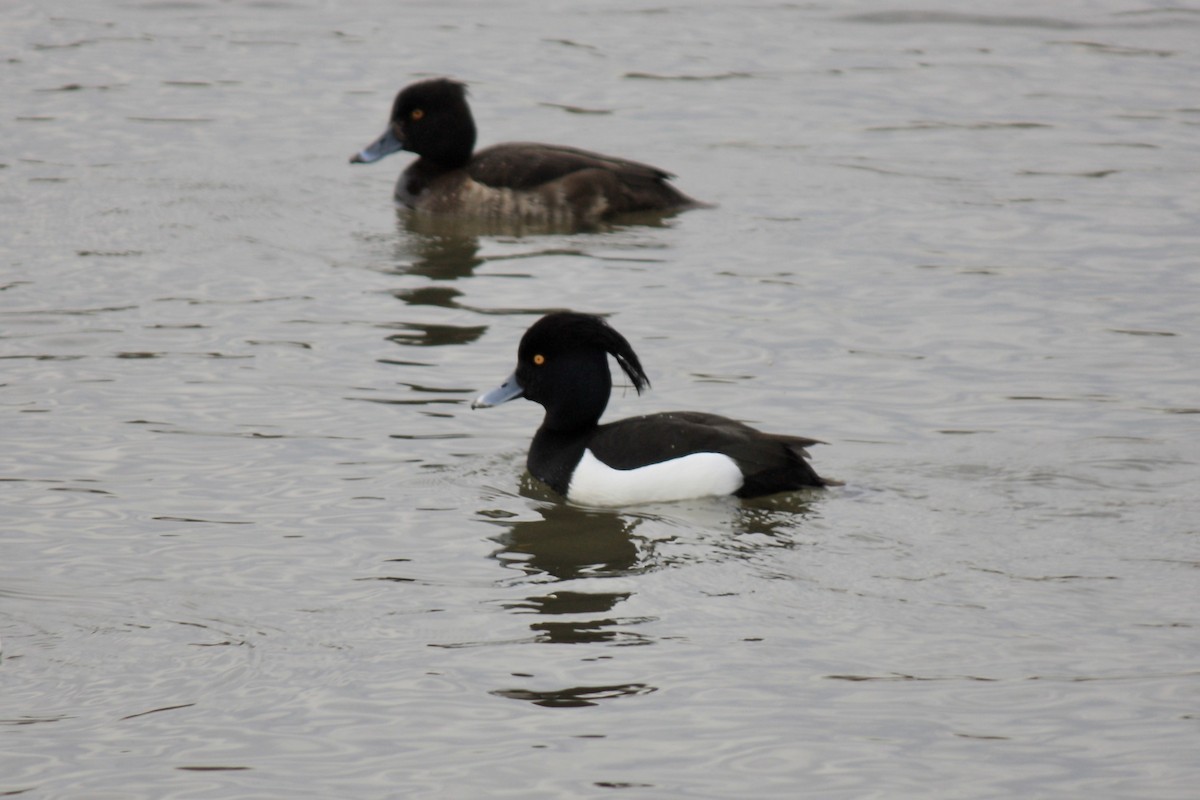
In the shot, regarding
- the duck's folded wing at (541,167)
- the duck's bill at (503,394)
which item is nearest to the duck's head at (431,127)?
the duck's folded wing at (541,167)

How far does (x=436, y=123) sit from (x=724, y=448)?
643 centimetres

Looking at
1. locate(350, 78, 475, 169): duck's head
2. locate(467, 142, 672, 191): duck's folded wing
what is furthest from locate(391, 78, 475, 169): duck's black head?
locate(467, 142, 672, 191): duck's folded wing

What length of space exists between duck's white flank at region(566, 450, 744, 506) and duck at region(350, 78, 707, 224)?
5.19m

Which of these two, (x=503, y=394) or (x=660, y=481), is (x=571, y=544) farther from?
(x=503, y=394)

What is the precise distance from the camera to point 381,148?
1388 cm

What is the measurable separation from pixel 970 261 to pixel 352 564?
19.1 ft

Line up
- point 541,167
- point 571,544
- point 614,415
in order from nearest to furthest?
point 571,544, point 614,415, point 541,167

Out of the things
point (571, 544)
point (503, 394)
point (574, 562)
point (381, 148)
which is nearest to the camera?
point (574, 562)

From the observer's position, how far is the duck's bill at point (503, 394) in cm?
845

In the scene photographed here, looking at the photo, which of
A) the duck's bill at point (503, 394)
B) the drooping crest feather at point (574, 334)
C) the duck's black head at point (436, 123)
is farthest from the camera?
the duck's black head at point (436, 123)

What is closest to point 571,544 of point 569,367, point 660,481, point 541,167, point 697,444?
point 660,481

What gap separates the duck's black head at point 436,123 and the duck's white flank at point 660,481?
6.11 metres

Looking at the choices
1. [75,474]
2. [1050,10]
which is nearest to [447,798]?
[75,474]

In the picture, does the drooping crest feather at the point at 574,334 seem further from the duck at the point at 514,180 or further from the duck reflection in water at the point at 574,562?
the duck at the point at 514,180
